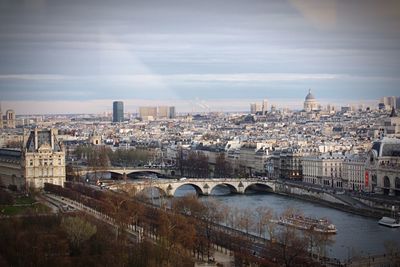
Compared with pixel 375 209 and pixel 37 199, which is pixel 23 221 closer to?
pixel 37 199

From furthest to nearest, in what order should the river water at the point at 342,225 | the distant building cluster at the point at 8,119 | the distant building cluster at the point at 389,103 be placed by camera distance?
the distant building cluster at the point at 389,103
the distant building cluster at the point at 8,119
the river water at the point at 342,225

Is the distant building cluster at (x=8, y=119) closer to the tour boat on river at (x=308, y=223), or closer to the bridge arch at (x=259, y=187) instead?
the tour boat on river at (x=308, y=223)

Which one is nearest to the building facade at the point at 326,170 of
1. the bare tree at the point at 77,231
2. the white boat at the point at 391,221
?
the white boat at the point at 391,221

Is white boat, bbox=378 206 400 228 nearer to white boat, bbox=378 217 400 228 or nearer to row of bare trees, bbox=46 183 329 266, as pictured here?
white boat, bbox=378 217 400 228

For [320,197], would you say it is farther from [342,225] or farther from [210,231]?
[210,231]

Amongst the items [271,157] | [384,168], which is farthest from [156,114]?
[384,168]

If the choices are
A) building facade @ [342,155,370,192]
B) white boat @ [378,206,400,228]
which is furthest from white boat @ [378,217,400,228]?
building facade @ [342,155,370,192]

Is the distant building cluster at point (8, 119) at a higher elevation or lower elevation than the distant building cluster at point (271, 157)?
higher
